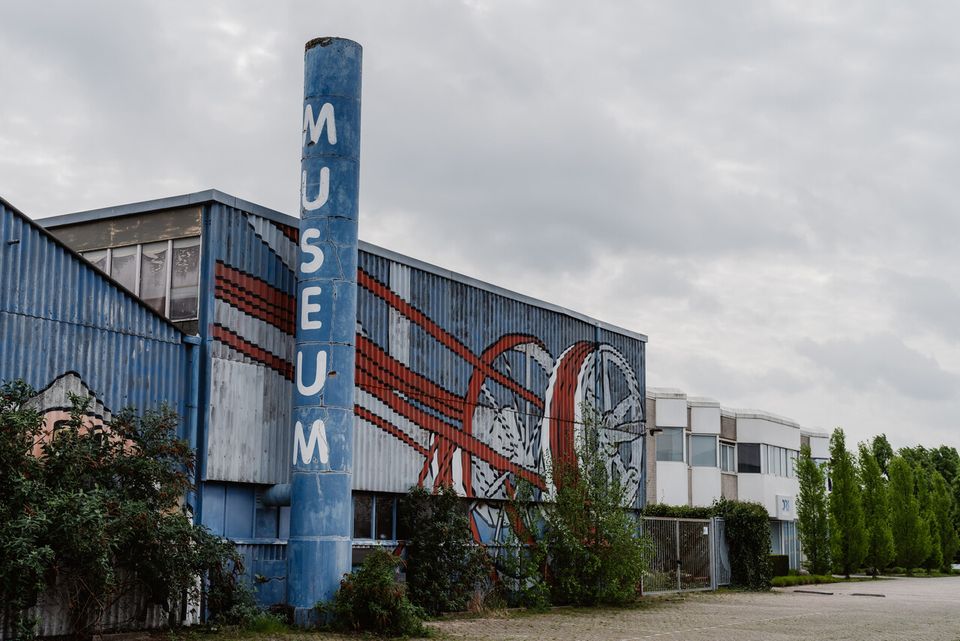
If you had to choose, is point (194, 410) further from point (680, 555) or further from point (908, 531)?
point (908, 531)

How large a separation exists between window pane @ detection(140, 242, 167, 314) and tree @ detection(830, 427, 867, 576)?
3569cm

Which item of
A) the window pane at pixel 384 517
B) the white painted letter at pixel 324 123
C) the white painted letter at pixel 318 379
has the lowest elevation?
the window pane at pixel 384 517

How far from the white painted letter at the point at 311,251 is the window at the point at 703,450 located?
3551cm

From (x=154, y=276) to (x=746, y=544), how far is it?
2134cm

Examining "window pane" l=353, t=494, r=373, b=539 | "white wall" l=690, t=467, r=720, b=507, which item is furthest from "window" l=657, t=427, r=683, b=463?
"window pane" l=353, t=494, r=373, b=539

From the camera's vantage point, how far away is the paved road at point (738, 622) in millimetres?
18578

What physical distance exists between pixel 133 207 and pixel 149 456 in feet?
16.5

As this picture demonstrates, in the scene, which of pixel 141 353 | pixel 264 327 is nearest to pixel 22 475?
pixel 141 353

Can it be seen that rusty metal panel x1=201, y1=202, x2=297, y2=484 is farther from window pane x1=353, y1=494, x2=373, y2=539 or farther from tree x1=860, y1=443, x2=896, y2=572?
tree x1=860, y1=443, x2=896, y2=572

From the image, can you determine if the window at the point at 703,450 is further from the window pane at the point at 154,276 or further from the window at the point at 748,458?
the window pane at the point at 154,276

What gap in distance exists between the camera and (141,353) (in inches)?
652

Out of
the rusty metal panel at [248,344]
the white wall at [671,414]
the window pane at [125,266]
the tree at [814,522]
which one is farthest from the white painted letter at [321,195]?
the tree at [814,522]

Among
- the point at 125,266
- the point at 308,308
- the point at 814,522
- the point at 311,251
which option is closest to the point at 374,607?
the point at 308,308

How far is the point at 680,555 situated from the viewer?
31016mm
